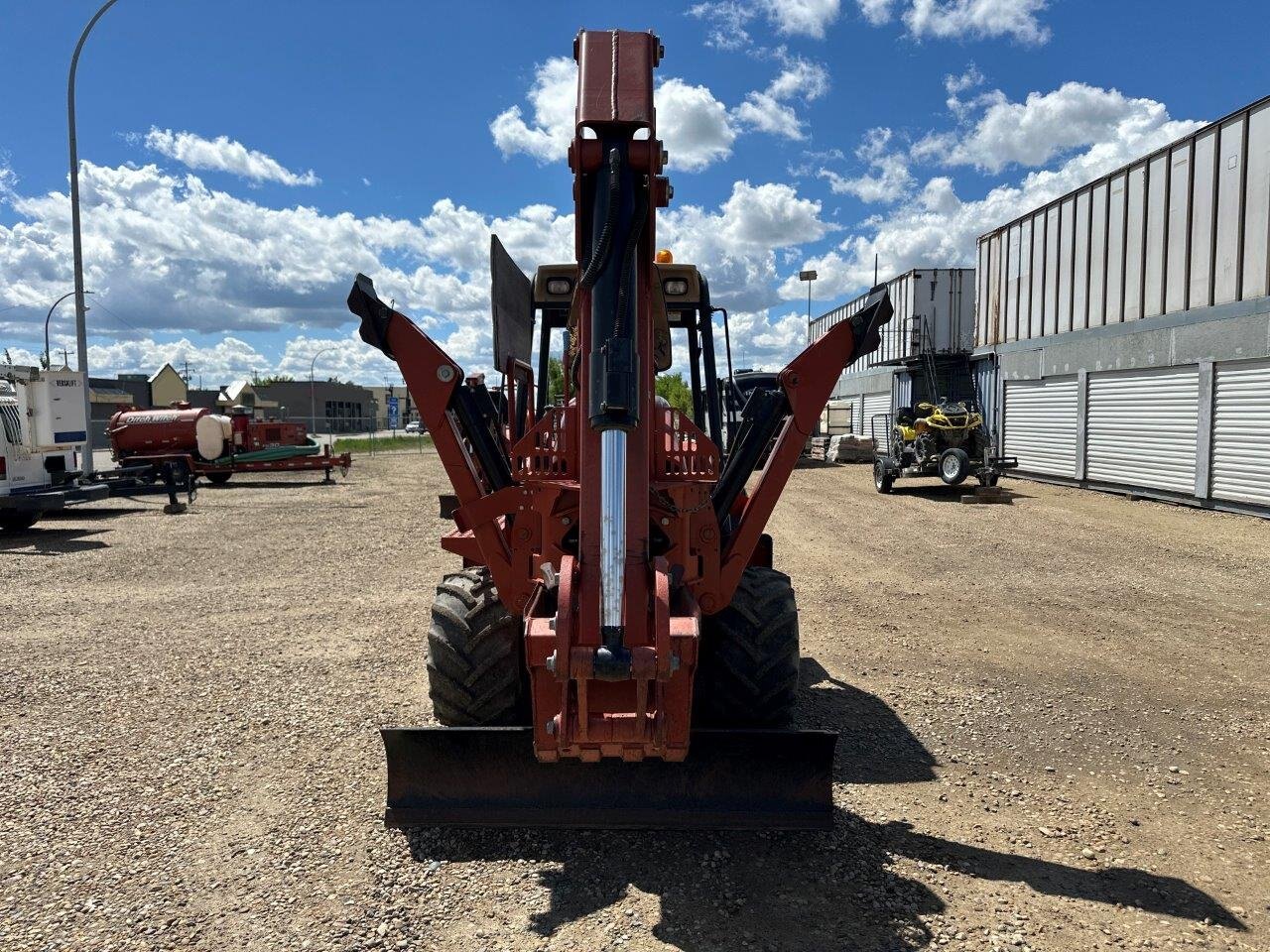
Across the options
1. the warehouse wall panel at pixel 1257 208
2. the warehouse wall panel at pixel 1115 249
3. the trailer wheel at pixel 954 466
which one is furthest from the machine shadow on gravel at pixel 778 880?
the warehouse wall panel at pixel 1115 249

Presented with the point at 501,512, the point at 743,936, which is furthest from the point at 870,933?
the point at 501,512

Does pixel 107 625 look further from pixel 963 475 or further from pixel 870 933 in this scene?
pixel 963 475

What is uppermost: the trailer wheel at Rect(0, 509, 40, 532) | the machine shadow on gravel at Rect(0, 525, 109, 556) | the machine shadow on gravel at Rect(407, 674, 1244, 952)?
the trailer wheel at Rect(0, 509, 40, 532)

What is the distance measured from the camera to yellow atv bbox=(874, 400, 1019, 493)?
59.3 feet

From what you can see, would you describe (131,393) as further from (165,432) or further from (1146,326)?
(1146,326)

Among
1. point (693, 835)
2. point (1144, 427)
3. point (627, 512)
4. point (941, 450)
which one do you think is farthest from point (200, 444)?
point (1144, 427)

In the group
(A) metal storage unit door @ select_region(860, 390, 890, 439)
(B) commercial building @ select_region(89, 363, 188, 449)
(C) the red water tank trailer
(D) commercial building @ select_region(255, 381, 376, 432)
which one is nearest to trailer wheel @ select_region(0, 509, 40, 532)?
(C) the red water tank trailer

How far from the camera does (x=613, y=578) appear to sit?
117 inches

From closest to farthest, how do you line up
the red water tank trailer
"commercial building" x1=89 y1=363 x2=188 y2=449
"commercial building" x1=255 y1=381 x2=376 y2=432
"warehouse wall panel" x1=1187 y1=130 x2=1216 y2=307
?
→ "warehouse wall panel" x1=1187 y1=130 x2=1216 y2=307
the red water tank trailer
"commercial building" x1=89 y1=363 x2=188 y2=449
"commercial building" x1=255 y1=381 x2=376 y2=432

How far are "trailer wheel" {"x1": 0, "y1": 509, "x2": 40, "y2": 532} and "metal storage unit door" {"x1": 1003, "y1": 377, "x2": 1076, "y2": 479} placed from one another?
21396 mm

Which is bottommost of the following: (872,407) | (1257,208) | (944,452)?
(944,452)

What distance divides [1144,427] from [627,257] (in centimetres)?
1716

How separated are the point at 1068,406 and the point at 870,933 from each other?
1935 cm

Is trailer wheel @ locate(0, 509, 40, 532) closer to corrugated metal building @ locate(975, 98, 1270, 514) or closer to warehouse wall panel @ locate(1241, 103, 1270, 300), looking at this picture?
corrugated metal building @ locate(975, 98, 1270, 514)
